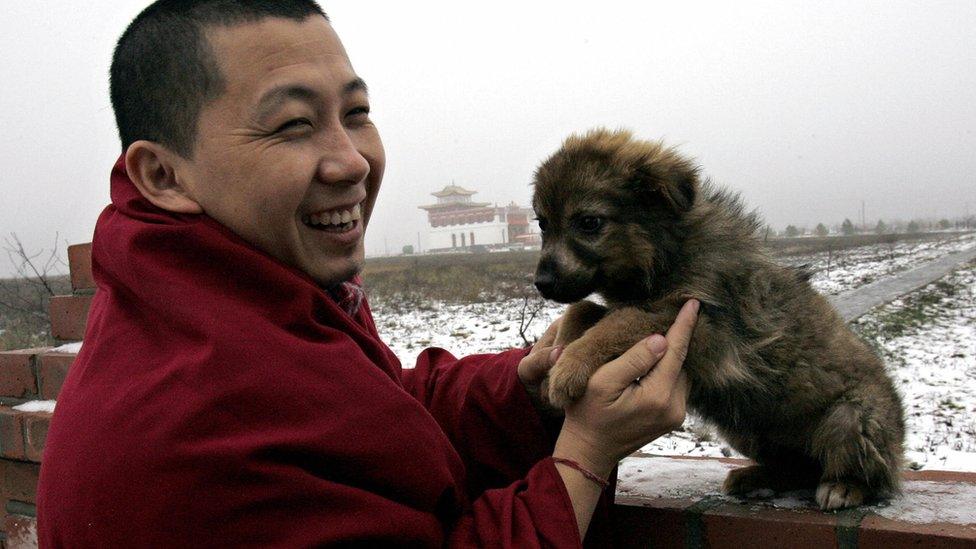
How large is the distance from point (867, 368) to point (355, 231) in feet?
6.39

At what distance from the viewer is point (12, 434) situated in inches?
123

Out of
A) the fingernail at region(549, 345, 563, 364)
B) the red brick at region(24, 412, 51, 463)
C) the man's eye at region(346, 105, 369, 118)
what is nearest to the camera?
the man's eye at region(346, 105, 369, 118)

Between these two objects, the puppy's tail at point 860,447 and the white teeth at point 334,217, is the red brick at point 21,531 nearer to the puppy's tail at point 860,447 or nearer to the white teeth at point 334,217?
the white teeth at point 334,217

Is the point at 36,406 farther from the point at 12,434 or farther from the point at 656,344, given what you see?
the point at 656,344

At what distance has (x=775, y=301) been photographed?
264 cm

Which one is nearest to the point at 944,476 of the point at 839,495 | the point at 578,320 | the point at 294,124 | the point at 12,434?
the point at 839,495

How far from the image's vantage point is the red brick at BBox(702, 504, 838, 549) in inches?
75.9

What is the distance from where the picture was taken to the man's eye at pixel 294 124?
64.7 inches

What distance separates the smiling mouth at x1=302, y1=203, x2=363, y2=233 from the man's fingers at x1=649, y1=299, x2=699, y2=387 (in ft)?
3.06

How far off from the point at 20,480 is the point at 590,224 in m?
2.80

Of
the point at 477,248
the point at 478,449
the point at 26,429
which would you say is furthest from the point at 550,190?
the point at 477,248

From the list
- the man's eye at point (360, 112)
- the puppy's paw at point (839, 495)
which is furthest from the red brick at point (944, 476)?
the man's eye at point (360, 112)

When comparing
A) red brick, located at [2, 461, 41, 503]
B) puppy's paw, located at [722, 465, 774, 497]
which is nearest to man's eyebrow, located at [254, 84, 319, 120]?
puppy's paw, located at [722, 465, 774, 497]

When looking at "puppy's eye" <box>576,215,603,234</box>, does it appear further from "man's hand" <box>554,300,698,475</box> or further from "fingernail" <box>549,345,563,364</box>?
"man's hand" <box>554,300,698,475</box>
